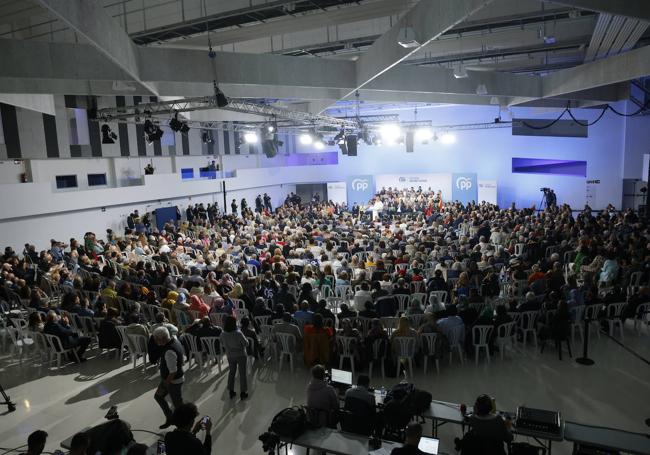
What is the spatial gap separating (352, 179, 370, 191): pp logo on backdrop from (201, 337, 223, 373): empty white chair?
1764 cm

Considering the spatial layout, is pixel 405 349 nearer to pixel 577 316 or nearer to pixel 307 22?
pixel 577 316

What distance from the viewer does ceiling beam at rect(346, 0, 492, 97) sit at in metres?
5.18

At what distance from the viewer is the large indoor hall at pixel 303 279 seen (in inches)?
187

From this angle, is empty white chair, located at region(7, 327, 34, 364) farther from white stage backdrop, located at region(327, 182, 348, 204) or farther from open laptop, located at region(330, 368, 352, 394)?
white stage backdrop, located at region(327, 182, 348, 204)

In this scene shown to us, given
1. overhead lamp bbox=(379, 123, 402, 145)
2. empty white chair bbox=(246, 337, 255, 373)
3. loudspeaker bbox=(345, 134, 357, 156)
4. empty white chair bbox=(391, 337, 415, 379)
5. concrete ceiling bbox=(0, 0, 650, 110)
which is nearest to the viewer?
empty white chair bbox=(391, 337, 415, 379)

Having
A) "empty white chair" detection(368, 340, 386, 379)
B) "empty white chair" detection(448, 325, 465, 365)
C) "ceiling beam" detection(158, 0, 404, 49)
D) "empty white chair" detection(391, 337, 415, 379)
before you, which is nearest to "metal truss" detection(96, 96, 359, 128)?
"ceiling beam" detection(158, 0, 404, 49)

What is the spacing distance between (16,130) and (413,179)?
680 inches

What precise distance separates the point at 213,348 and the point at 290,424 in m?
2.74

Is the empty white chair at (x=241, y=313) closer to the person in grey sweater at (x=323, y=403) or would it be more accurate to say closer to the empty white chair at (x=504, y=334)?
the person in grey sweater at (x=323, y=403)

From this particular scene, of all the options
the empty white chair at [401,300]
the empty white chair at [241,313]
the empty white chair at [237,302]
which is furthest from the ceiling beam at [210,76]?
the empty white chair at [401,300]

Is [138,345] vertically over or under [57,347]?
over

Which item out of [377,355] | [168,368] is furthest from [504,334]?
[168,368]

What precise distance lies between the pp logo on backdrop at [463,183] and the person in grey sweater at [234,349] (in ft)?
59.9

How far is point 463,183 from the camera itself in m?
22.0
